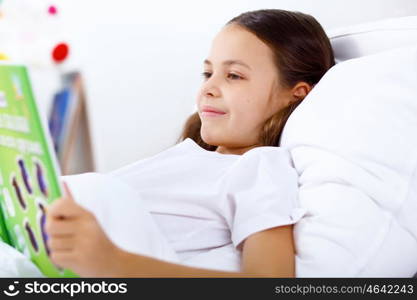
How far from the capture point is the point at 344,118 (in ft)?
2.87

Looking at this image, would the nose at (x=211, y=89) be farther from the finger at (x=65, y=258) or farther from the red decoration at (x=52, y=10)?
the red decoration at (x=52, y=10)

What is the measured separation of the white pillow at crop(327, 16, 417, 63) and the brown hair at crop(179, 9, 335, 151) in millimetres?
38

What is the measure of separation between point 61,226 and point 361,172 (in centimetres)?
42

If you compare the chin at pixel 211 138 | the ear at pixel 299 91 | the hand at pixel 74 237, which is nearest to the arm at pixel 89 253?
the hand at pixel 74 237

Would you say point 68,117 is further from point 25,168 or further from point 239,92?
point 25,168

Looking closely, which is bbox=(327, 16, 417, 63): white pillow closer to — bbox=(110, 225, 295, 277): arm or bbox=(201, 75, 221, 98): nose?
bbox=(201, 75, 221, 98): nose

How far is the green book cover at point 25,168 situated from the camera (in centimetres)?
61

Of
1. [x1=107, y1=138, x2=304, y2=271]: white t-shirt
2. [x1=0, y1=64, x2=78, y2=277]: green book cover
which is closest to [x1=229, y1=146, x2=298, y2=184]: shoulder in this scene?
[x1=107, y1=138, x2=304, y2=271]: white t-shirt

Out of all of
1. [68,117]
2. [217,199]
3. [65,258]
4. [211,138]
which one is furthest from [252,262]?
[68,117]

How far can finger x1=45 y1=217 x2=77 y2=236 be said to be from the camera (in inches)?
23.8

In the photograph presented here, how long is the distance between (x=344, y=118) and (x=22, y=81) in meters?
0.47

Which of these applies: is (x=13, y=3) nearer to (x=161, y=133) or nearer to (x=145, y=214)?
(x=161, y=133)

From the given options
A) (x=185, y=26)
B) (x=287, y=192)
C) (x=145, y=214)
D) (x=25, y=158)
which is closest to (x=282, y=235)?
(x=287, y=192)

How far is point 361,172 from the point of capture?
82cm
